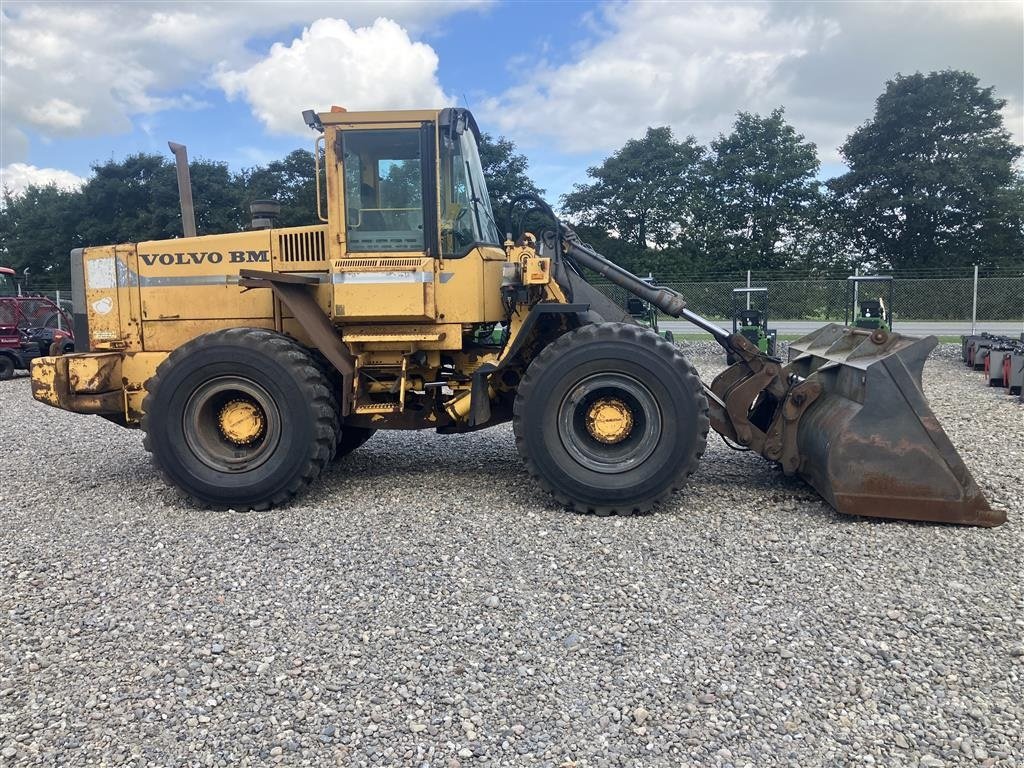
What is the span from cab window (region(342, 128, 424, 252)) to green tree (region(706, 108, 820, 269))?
126 feet

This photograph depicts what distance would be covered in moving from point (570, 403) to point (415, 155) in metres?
2.19

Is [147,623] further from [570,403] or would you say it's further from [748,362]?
[748,362]

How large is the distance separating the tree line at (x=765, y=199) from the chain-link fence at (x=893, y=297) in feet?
39.8

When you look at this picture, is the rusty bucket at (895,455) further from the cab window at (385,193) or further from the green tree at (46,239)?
the green tree at (46,239)

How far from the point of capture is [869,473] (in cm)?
516

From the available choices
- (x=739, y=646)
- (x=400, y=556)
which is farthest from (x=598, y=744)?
(x=400, y=556)

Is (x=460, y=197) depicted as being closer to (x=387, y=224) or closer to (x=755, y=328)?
(x=387, y=224)

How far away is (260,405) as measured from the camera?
19.6 ft

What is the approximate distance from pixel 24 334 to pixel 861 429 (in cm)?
1772

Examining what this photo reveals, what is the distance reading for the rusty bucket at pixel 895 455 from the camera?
5.07 m

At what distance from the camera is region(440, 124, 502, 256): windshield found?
19.5 ft

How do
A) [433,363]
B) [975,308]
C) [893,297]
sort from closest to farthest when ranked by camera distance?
[433,363]
[975,308]
[893,297]

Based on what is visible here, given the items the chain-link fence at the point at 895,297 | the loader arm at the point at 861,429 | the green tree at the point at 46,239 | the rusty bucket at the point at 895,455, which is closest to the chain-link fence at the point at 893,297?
the chain-link fence at the point at 895,297

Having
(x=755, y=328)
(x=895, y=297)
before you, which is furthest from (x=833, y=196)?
(x=755, y=328)
